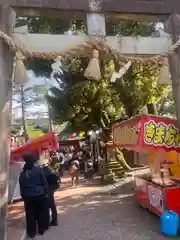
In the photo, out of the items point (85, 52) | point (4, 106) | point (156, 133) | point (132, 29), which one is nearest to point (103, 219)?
point (156, 133)

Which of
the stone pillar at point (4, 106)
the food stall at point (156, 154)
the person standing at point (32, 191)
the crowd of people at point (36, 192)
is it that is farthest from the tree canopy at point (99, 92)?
the stone pillar at point (4, 106)

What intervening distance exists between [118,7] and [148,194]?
4.82 metres

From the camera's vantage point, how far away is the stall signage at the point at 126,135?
18.0ft

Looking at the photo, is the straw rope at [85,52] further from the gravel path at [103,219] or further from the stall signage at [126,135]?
the gravel path at [103,219]

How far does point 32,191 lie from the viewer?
507cm

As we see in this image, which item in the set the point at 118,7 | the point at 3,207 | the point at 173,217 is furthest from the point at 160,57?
the point at 173,217

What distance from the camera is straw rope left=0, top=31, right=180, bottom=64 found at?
9.86ft

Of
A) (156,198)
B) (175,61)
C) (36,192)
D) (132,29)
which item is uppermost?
(132,29)

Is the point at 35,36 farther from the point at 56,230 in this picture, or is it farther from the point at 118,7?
the point at 56,230

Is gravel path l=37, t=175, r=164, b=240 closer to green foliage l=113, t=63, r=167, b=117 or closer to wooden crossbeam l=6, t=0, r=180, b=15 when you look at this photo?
green foliage l=113, t=63, r=167, b=117

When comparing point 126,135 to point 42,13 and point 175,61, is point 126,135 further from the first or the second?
point 42,13

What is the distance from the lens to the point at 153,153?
6641 millimetres

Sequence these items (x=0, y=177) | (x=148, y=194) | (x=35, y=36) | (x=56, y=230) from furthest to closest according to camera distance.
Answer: (x=148, y=194)
(x=56, y=230)
(x=35, y=36)
(x=0, y=177)

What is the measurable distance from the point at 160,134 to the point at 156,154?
1411 millimetres
